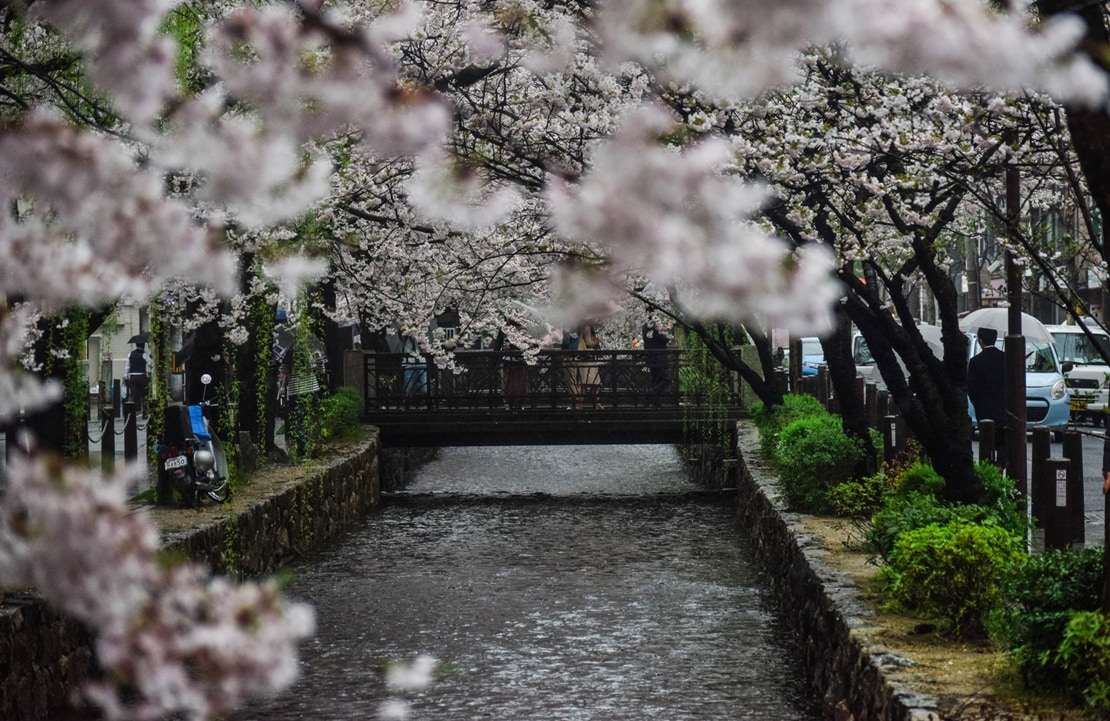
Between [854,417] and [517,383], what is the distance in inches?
359

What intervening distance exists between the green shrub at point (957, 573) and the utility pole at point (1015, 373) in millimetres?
4101

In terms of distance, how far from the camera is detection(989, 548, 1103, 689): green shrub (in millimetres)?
5910

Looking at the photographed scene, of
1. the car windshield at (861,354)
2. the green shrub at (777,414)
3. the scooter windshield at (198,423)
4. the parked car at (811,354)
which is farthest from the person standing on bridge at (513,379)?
the parked car at (811,354)

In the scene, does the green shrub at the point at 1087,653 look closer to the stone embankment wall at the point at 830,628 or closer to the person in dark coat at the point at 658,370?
the stone embankment wall at the point at 830,628

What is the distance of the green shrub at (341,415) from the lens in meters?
20.6

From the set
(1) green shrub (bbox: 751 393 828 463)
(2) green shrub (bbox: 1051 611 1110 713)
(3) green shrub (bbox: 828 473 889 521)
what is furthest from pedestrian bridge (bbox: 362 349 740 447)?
(2) green shrub (bbox: 1051 611 1110 713)

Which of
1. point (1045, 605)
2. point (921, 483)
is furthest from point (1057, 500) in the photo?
point (1045, 605)

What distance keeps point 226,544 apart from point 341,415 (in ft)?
29.8

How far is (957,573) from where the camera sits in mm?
7426

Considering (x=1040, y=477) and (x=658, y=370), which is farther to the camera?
(x=658, y=370)

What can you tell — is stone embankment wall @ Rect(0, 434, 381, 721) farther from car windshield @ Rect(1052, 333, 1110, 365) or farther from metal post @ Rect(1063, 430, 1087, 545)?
car windshield @ Rect(1052, 333, 1110, 365)

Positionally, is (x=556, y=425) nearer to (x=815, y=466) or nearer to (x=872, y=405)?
(x=872, y=405)

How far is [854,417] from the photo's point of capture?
567 inches

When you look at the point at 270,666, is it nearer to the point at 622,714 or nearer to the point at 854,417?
the point at 622,714
